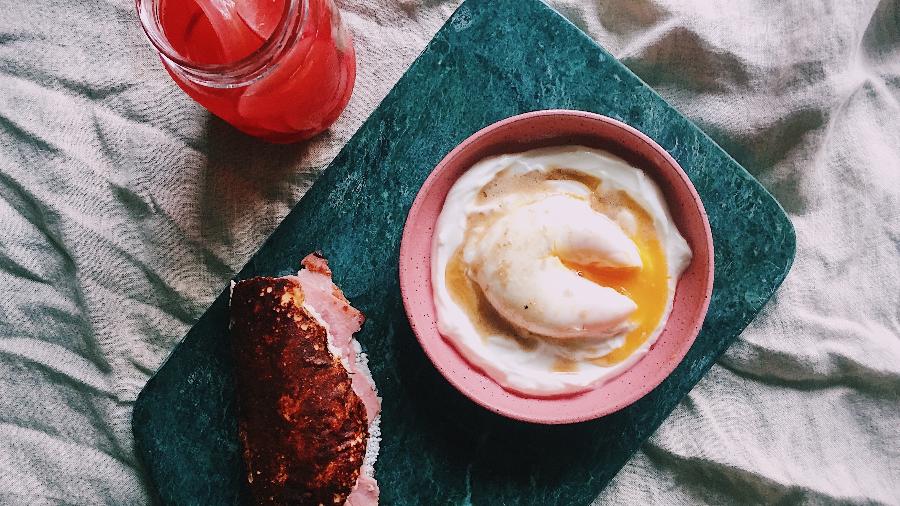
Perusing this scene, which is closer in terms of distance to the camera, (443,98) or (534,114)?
(534,114)

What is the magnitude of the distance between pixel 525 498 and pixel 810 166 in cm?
109

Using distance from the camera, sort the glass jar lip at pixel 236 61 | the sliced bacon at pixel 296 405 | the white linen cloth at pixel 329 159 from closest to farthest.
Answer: the glass jar lip at pixel 236 61, the sliced bacon at pixel 296 405, the white linen cloth at pixel 329 159

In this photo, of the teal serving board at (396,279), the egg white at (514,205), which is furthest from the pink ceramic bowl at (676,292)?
the teal serving board at (396,279)

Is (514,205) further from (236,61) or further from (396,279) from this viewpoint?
(236,61)

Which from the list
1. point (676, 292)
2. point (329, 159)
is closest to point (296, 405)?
point (329, 159)

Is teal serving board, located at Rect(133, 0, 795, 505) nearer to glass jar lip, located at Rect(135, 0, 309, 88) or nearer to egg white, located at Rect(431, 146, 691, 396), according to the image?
egg white, located at Rect(431, 146, 691, 396)

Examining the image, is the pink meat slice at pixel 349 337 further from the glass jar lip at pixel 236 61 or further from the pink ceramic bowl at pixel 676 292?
the glass jar lip at pixel 236 61

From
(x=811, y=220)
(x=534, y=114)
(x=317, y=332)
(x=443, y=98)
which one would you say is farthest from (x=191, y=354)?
(x=811, y=220)

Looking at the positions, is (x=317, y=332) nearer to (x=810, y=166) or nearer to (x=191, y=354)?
(x=191, y=354)

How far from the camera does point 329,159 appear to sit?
2064 millimetres

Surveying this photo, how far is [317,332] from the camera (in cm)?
189

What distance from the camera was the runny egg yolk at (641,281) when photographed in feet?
5.73

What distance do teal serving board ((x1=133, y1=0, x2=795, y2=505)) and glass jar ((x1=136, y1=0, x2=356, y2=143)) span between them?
0.73 ft

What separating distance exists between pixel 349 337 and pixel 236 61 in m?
0.68
